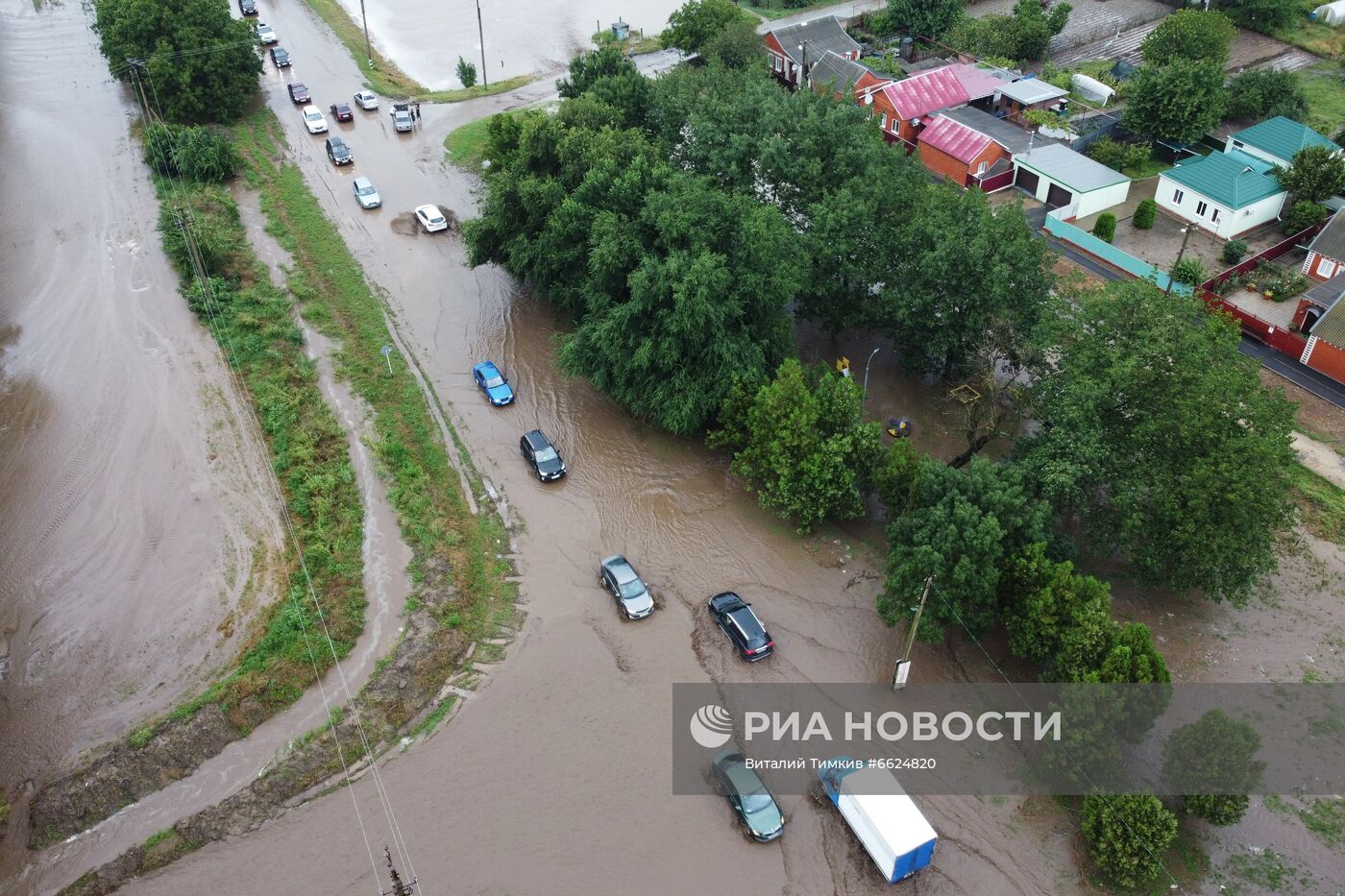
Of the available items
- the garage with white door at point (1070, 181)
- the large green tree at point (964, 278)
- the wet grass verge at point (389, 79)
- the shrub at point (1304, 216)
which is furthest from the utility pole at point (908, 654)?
the wet grass verge at point (389, 79)

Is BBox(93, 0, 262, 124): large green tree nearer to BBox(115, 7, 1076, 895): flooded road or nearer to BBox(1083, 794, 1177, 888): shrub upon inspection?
BBox(115, 7, 1076, 895): flooded road

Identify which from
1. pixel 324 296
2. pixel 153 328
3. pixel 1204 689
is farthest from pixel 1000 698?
pixel 153 328

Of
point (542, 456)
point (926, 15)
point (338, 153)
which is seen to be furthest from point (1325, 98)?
point (338, 153)

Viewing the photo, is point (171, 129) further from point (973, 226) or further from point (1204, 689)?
point (1204, 689)

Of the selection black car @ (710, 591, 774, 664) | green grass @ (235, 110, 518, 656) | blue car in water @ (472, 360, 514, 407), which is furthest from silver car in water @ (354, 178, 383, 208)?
black car @ (710, 591, 774, 664)

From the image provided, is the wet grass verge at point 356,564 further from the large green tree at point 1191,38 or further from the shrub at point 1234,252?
the large green tree at point 1191,38

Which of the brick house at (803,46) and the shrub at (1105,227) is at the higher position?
the brick house at (803,46)

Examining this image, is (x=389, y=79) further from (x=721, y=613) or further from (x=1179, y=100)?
(x=721, y=613)
